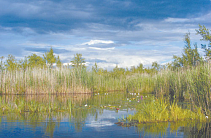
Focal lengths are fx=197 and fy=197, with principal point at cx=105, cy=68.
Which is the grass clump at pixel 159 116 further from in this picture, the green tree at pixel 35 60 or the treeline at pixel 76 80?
the green tree at pixel 35 60

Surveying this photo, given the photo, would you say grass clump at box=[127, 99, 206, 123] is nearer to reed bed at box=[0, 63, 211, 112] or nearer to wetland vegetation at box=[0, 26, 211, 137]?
wetland vegetation at box=[0, 26, 211, 137]

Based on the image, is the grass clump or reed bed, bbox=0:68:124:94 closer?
the grass clump

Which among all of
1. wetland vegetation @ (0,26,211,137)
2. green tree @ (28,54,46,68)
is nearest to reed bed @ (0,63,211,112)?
wetland vegetation @ (0,26,211,137)

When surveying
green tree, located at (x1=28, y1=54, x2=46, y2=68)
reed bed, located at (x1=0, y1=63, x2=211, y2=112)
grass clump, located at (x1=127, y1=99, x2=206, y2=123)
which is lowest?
grass clump, located at (x1=127, y1=99, x2=206, y2=123)

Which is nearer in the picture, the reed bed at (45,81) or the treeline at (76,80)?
the treeline at (76,80)

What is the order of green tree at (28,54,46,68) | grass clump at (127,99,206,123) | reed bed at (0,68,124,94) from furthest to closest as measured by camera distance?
green tree at (28,54,46,68), reed bed at (0,68,124,94), grass clump at (127,99,206,123)

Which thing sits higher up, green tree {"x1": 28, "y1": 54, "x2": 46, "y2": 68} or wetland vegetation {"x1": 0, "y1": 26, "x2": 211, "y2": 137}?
green tree {"x1": 28, "y1": 54, "x2": 46, "y2": 68}

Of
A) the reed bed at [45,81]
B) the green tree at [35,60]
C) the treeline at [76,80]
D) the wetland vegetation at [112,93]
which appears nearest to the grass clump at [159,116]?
the wetland vegetation at [112,93]

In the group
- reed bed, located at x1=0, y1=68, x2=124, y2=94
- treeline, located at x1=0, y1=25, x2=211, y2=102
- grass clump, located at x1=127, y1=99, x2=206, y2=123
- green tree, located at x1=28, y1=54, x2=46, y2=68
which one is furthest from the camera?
green tree, located at x1=28, y1=54, x2=46, y2=68

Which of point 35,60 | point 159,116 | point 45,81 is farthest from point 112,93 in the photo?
point 35,60

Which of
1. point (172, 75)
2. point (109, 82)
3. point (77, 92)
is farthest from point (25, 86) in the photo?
point (172, 75)

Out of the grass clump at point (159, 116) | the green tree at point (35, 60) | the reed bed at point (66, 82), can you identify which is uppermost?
the green tree at point (35, 60)

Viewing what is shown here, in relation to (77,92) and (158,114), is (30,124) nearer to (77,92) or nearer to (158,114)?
(158,114)

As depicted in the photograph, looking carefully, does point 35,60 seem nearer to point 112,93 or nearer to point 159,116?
point 112,93
